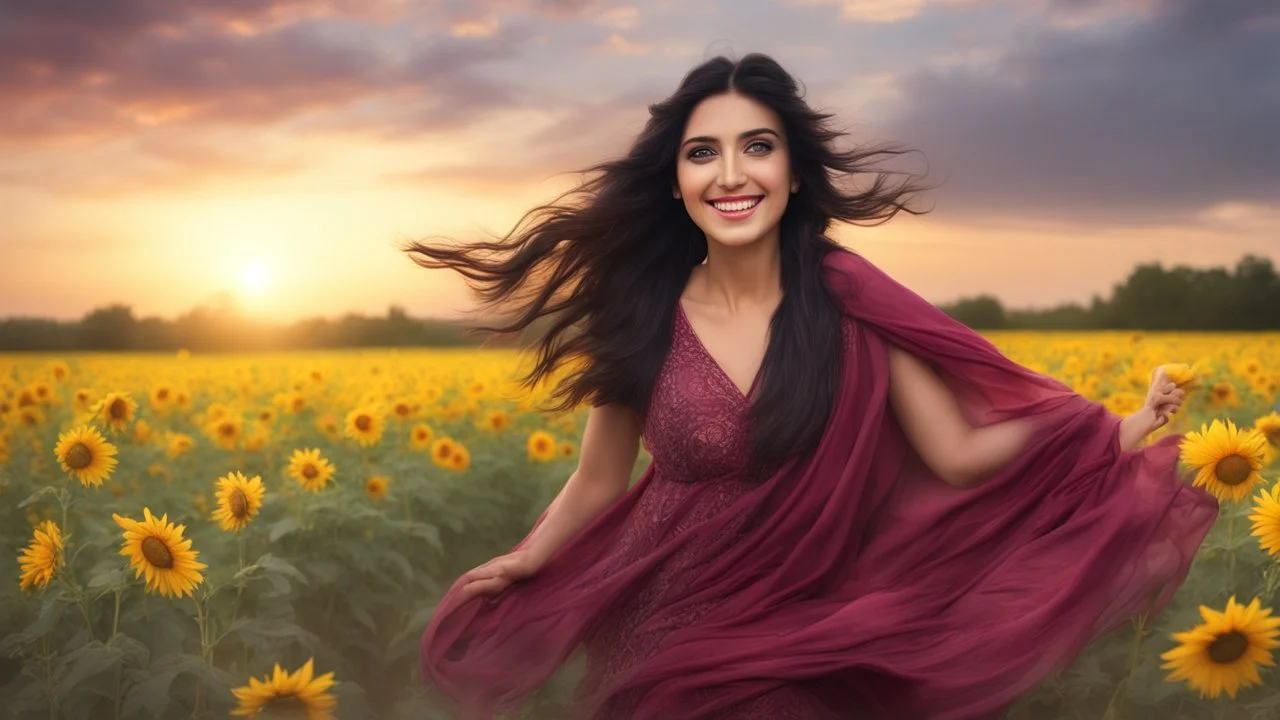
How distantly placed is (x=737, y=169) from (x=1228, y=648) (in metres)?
1.54

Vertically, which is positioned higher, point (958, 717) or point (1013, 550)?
point (1013, 550)

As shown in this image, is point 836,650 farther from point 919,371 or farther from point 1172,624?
point 1172,624

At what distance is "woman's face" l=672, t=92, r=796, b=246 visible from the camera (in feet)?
10.3

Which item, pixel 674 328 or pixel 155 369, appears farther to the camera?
pixel 155 369

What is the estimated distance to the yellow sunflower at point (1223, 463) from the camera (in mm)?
2936

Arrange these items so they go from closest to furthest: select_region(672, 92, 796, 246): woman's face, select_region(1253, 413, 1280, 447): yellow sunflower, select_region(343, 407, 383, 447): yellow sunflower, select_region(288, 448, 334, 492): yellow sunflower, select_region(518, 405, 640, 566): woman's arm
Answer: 1. select_region(672, 92, 796, 246): woman's face
2. select_region(518, 405, 640, 566): woman's arm
3. select_region(1253, 413, 1280, 447): yellow sunflower
4. select_region(288, 448, 334, 492): yellow sunflower
5. select_region(343, 407, 383, 447): yellow sunflower

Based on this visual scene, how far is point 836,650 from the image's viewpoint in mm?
2762

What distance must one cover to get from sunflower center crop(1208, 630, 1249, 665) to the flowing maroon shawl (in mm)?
196

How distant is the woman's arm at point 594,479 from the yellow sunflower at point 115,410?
1.45 metres

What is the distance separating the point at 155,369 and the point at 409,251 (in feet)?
23.1

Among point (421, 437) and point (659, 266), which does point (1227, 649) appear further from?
point (421, 437)

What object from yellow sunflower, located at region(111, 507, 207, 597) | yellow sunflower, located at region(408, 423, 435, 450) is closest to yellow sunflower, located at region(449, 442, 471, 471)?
yellow sunflower, located at region(408, 423, 435, 450)

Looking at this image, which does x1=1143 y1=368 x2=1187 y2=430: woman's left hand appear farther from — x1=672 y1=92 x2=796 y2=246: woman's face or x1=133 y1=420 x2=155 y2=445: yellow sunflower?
x1=133 y1=420 x2=155 y2=445: yellow sunflower

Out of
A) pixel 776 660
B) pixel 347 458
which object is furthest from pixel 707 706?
pixel 347 458
